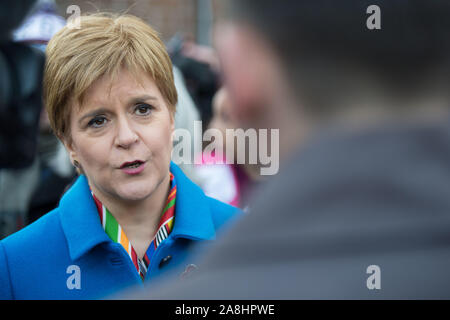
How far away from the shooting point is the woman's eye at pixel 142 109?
5.88 feet

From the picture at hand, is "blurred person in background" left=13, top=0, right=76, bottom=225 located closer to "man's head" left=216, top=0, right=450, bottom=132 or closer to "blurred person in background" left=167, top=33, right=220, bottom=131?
"blurred person in background" left=167, top=33, right=220, bottom=131

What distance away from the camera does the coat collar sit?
5.75 feet

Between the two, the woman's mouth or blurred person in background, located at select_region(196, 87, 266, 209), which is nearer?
the woman's mouth

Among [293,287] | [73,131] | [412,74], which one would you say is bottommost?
[293,287]

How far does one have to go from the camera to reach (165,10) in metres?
5.91

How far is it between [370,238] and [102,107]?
1.22m

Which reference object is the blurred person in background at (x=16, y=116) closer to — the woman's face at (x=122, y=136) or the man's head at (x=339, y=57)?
the woman's face at (x=122, y=136)

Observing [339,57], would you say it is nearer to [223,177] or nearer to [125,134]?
[125,134]

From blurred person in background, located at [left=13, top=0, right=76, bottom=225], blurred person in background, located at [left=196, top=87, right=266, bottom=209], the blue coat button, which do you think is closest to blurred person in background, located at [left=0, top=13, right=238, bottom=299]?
the blue coat button

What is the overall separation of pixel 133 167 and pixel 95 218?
0.63 feet
